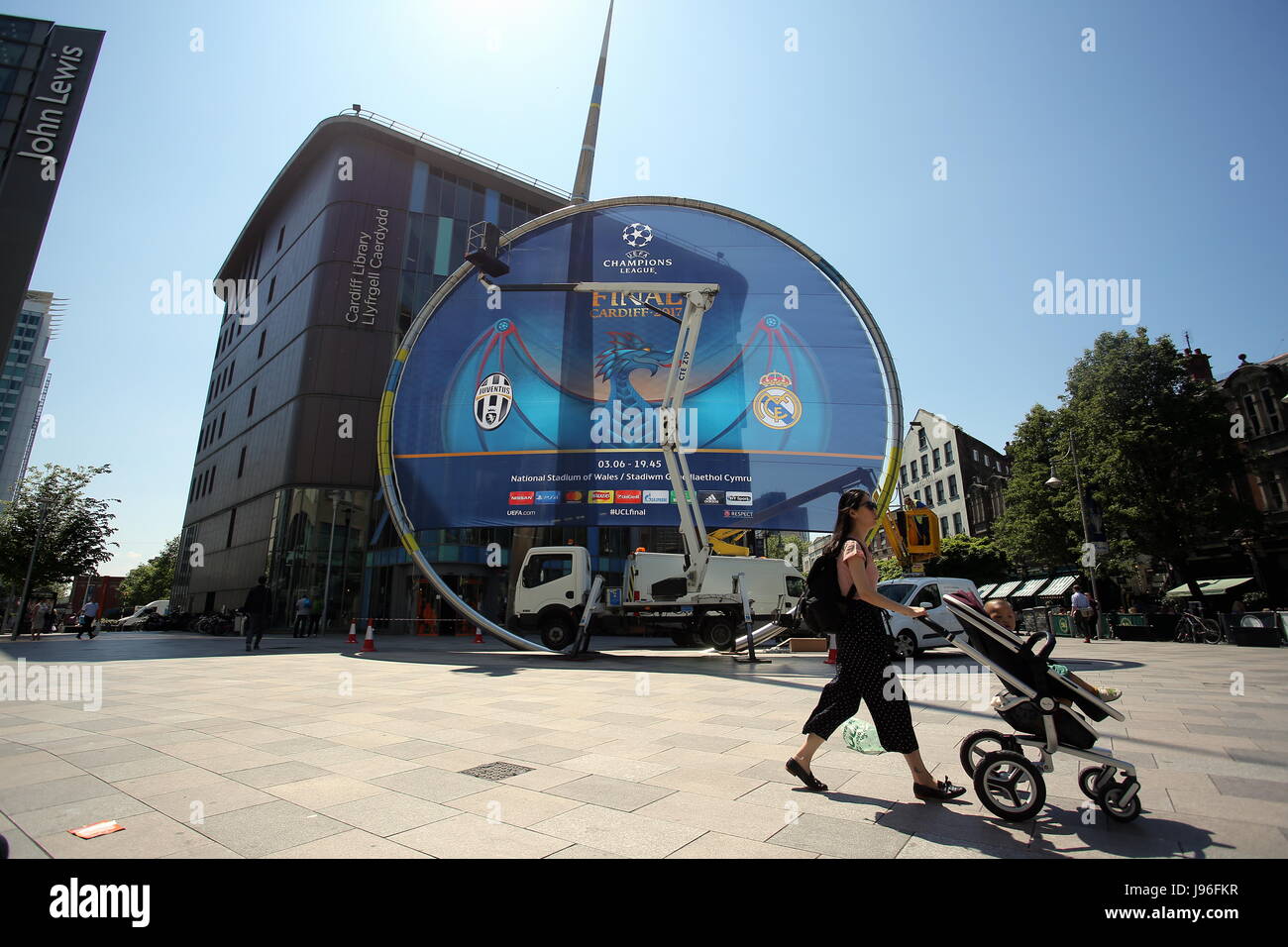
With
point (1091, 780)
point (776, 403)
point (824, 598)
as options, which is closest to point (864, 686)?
point (824, 598)

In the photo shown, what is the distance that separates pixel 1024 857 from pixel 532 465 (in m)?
16.8

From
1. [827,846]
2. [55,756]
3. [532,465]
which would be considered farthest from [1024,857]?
[532,465]

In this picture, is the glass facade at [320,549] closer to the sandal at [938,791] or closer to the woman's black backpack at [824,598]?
the woman's black backpack at [824,598]

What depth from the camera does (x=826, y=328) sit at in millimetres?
18953

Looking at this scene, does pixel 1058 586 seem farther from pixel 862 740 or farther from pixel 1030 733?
pixel 1030 733

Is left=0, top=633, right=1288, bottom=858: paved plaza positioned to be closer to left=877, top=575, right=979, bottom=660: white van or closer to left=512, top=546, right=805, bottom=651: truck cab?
left=877, top=575, right=979, bottom=660: white van

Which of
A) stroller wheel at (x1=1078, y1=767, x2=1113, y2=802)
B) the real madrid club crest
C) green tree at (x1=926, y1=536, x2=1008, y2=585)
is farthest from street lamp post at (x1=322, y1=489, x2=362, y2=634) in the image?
green tree at (x1=926, y1=536, x2=1008, y2=585)

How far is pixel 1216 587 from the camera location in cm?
3391

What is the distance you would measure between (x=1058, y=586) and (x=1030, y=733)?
151 feet

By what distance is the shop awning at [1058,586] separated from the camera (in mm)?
40188

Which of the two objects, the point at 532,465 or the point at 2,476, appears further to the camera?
the point at 2,476

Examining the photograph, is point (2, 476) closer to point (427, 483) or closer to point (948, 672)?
point (427, 483)

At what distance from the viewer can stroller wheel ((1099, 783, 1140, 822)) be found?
3332 mm

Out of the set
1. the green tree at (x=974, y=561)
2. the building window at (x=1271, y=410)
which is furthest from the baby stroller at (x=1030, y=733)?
the green tree at (x=974, y=561)
